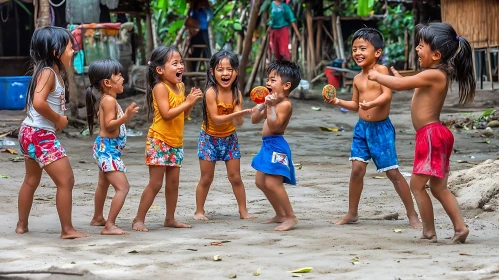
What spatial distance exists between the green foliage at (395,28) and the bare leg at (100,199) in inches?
634

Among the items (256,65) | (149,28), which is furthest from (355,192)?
(149,28)

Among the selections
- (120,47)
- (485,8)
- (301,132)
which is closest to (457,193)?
(301,132)

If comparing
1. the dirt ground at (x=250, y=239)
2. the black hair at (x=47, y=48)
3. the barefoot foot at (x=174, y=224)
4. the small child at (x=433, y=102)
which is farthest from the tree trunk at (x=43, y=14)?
the small child at (x=433, y=102)

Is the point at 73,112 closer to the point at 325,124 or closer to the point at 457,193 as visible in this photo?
the point at 325,124

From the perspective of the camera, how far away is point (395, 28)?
855 inches

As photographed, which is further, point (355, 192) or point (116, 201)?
point (355, 192)

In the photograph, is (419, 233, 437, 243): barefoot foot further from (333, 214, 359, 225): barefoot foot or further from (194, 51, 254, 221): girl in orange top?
(194, 51, 254, 221): girl in orange top

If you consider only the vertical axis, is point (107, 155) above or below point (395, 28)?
below

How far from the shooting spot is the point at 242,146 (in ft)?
36.2

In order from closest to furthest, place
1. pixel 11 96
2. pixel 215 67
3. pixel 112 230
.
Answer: pixel 112 230, pixel 215 67, pixel 11 96

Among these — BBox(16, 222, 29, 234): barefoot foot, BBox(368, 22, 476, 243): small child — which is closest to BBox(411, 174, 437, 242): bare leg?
BBox(368, 22, 476, 243): small child

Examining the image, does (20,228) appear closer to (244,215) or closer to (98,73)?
(98,73)

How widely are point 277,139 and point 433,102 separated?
3.88 ft

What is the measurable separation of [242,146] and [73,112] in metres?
3.15
